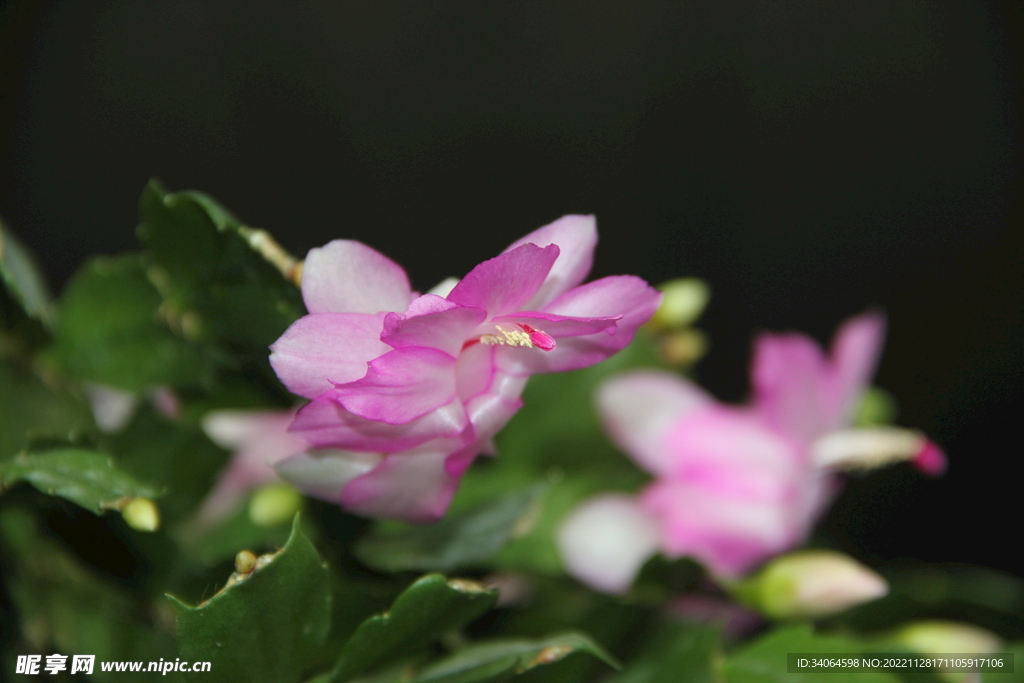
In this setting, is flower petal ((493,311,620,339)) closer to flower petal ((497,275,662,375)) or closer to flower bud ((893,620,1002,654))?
flower petal ((497,275,662,375))

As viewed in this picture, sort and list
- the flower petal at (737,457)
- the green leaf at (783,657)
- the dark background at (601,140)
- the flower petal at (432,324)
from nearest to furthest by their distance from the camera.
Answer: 1. the flower petal at (432,324)
2. the green leaf at (783,657)
3. the flower petal at (737,457)
4. the dark background at (601,140)

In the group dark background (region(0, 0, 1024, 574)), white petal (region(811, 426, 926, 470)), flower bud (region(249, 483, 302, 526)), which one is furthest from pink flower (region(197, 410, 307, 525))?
dark background (region(0, 0, 1024, 574))

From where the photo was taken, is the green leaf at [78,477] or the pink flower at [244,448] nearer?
the green leaf at [78,477]

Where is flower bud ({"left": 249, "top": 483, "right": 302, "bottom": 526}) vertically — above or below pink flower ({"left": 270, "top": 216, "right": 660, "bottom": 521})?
below

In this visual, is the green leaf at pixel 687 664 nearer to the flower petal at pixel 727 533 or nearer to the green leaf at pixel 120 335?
the flower petal at pixel 727 533

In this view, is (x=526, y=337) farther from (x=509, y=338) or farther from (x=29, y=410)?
(x=29, y=410)

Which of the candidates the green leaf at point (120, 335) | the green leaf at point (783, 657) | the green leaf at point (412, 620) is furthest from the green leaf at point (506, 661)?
the green leaf at point (120, 335)

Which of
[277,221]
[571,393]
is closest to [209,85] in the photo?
[277,221]
